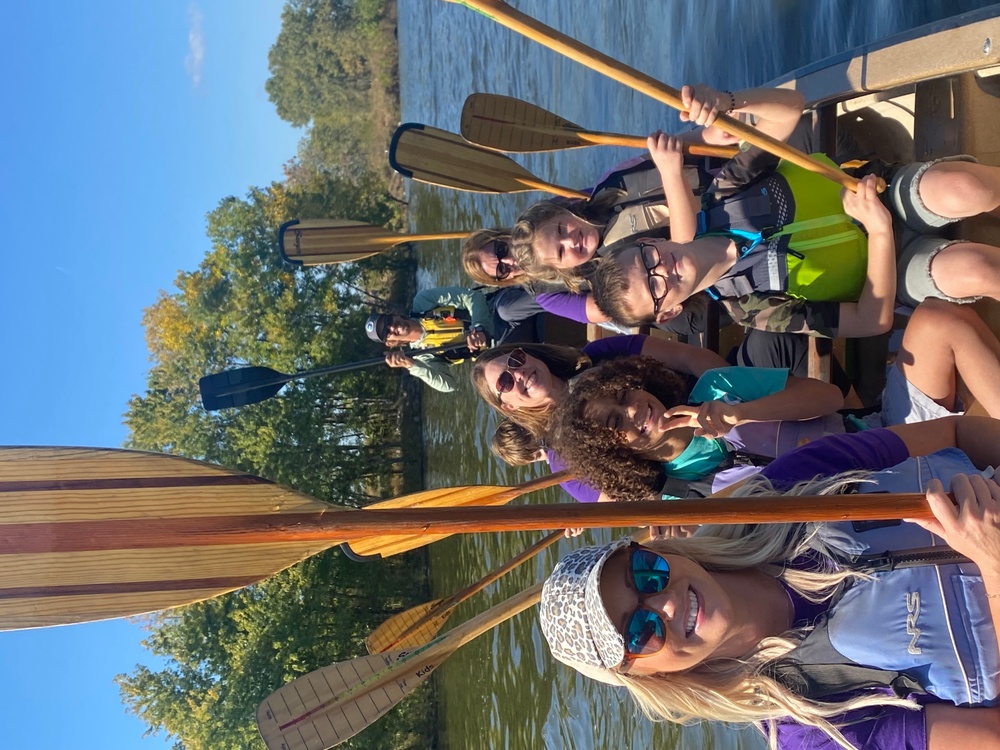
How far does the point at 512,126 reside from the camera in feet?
15.5

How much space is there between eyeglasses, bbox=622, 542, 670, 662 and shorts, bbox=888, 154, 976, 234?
1964mm

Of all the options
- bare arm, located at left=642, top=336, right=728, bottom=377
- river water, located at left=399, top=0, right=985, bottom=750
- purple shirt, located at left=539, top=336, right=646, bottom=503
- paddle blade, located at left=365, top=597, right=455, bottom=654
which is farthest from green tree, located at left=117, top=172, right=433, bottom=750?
bare arm, located at left=642, top=336, right=728, bottom=377

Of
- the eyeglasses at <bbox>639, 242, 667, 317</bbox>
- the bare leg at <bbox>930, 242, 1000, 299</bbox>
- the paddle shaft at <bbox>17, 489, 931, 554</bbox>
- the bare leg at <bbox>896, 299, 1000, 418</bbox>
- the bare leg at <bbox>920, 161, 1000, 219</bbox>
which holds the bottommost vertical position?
the paddle shaft at <bbox>17, 489, 931, 554</bbox>

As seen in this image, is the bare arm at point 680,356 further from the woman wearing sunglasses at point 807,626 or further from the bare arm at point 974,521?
the bare arm at point 974,521

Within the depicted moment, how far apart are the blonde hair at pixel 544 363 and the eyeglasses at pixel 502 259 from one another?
3.28 ft

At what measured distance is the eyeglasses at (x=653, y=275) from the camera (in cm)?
328

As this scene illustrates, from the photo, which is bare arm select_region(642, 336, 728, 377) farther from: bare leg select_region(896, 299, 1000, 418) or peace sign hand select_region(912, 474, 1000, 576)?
peace sign hand select_region(912, 474, 1000, 576)

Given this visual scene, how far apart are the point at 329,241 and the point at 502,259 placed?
363 cm

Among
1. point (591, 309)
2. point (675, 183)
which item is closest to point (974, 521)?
point (675, 183)

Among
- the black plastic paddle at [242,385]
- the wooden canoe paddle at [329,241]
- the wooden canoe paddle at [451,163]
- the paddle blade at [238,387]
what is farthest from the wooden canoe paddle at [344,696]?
the paddle blade at [238,387]

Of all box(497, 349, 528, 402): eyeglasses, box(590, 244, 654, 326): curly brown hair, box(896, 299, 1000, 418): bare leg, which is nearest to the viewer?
box(896, 299, 1000, 418): bare leg

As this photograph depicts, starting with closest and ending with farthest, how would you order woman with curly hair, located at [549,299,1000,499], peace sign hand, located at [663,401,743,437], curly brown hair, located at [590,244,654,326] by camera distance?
1. woman with curly hair, located at [549,299,1000,499]
2. peace sign hand, located at [663,401,743,437]
3. curly brown hair, located at [590,244,654,326]

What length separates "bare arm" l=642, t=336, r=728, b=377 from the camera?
3775mm

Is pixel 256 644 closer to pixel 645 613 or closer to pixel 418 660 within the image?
pixel 418 660
